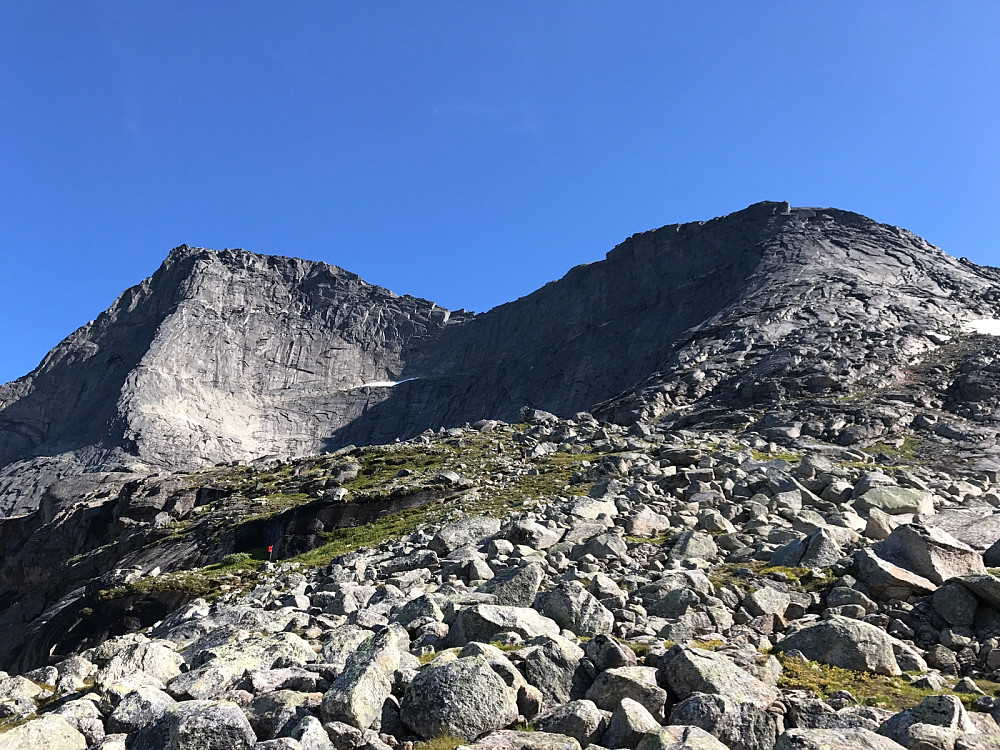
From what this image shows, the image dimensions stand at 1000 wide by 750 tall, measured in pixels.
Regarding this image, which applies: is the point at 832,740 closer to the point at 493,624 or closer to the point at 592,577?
the point at 493,624

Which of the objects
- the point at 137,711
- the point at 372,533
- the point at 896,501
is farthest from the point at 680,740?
the point at 372,533

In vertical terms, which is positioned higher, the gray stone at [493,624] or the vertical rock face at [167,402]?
the vertical rock face at [167,402]

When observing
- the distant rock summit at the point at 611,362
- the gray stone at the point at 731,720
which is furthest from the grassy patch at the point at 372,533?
the distant rock summit at the point at 611,362

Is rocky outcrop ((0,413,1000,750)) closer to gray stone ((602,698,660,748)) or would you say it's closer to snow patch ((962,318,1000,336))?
gray stone ((602,698,660,748))

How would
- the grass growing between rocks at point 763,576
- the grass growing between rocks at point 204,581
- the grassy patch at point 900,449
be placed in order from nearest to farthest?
the grass growing between rocks at point 763,576 → the grass growing between rocks at point 204,581 → the grassy patch at point 900,449

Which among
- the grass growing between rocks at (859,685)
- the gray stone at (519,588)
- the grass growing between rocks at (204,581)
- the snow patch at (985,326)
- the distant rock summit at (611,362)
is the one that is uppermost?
the distant rock summit at (611,362)

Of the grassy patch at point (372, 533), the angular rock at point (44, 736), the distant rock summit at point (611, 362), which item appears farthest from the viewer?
the distant rock summit at point (611, 362)

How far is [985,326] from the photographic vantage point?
3356 inches

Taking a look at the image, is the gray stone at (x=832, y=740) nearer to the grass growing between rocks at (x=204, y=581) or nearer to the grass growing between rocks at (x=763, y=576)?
the grass growing between rocks at (x=763, y=576)

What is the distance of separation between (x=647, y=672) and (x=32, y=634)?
36.7m

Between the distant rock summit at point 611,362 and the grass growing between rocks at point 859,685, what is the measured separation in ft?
137

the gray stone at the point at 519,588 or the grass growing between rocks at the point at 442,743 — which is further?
the gray stone at the point at 519,588

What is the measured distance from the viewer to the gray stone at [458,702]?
7316mm

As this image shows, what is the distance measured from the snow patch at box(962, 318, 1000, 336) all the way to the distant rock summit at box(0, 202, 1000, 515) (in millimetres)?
1495
